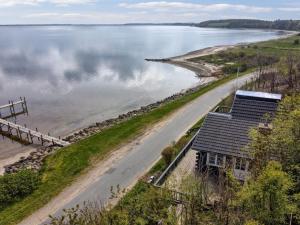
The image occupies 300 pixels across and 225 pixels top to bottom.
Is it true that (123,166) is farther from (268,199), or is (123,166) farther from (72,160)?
(268,199)

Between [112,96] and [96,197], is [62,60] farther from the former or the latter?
[96,197]

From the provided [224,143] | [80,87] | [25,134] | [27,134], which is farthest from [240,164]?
[80,87]

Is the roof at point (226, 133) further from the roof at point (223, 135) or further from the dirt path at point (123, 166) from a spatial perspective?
the dirt path at point (123, 166)

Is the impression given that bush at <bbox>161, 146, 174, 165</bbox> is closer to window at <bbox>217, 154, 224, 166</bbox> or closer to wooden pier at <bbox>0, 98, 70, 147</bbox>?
window at <bbox>217, 154, 224, 166</bbox>

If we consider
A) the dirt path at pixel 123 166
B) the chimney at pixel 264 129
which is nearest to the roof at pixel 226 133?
the chimney at pixel 264 129

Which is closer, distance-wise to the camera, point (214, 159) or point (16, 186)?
point (214, 159)

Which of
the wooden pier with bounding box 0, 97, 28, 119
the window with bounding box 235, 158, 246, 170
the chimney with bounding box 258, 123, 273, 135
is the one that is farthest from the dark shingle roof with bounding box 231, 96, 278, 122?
the wooden pier with bounding box 0, 97, 28, 119

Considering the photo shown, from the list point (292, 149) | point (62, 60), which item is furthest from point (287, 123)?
point (62, 60)
